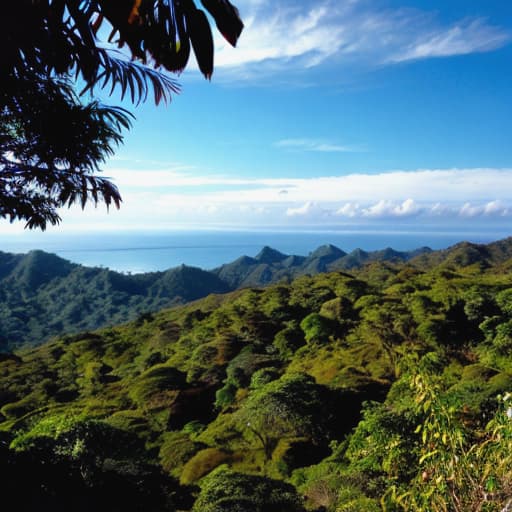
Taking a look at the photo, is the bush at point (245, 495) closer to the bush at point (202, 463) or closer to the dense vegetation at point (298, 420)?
the dense vegetation at point (298, 420)

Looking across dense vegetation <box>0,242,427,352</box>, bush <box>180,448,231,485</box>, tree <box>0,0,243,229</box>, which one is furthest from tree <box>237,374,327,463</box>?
dense vegetation <box>0,242,427,352</box>

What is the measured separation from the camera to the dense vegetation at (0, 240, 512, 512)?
356cm

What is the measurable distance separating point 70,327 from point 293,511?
148063 mm

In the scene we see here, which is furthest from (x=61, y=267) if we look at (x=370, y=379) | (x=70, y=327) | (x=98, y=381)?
(x=370, y=379)

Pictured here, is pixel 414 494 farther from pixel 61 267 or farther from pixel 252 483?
pixel 61 267

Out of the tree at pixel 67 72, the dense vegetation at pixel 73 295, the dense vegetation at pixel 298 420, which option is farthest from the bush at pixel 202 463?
the dense vegetation at pixel 73 295

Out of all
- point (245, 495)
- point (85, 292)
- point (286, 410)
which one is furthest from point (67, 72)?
point (85, 292)

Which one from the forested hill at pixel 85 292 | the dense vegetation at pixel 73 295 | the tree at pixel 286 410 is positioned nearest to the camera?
the tree at pixel 286 410

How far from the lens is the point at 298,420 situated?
12938 mm

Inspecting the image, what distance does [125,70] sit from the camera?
532 centimetres

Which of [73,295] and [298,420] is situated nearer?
Result: [298,420]

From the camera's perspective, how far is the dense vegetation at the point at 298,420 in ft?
11.7

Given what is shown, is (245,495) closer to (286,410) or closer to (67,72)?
(286,410)

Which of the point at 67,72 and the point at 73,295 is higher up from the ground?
the point at 67,72
